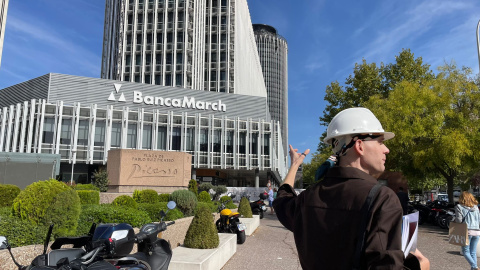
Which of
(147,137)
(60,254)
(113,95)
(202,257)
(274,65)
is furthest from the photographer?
(274,65)

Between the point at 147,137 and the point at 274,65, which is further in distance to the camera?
the point at 274,65

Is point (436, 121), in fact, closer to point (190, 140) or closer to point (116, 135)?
point (190, 140)

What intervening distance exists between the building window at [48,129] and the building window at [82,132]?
275cm

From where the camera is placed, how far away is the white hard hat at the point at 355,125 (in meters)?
1.71

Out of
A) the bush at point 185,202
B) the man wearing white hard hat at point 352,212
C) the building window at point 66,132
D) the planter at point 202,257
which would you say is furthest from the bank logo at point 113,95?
the man wearing white hard hat at point 352,212

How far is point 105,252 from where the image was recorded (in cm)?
267

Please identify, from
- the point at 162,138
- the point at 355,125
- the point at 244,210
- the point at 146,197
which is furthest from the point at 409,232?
the point at 162,138

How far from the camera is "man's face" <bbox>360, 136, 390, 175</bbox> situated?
5.51 ft

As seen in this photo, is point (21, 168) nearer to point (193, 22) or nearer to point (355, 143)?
point (355, 143)

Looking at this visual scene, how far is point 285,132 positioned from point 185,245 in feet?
604

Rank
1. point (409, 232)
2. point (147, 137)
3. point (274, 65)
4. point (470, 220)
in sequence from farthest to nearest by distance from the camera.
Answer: point (274, 65), point (147, 137), point (470, 220), point (409, 232)

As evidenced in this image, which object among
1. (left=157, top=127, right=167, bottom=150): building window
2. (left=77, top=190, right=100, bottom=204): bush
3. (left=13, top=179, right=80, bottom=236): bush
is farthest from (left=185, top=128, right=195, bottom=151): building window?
(left=13, top=179, right=80, bottom=236): bush

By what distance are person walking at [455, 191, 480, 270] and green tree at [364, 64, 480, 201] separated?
961 cm

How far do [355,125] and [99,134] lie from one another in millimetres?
42522
